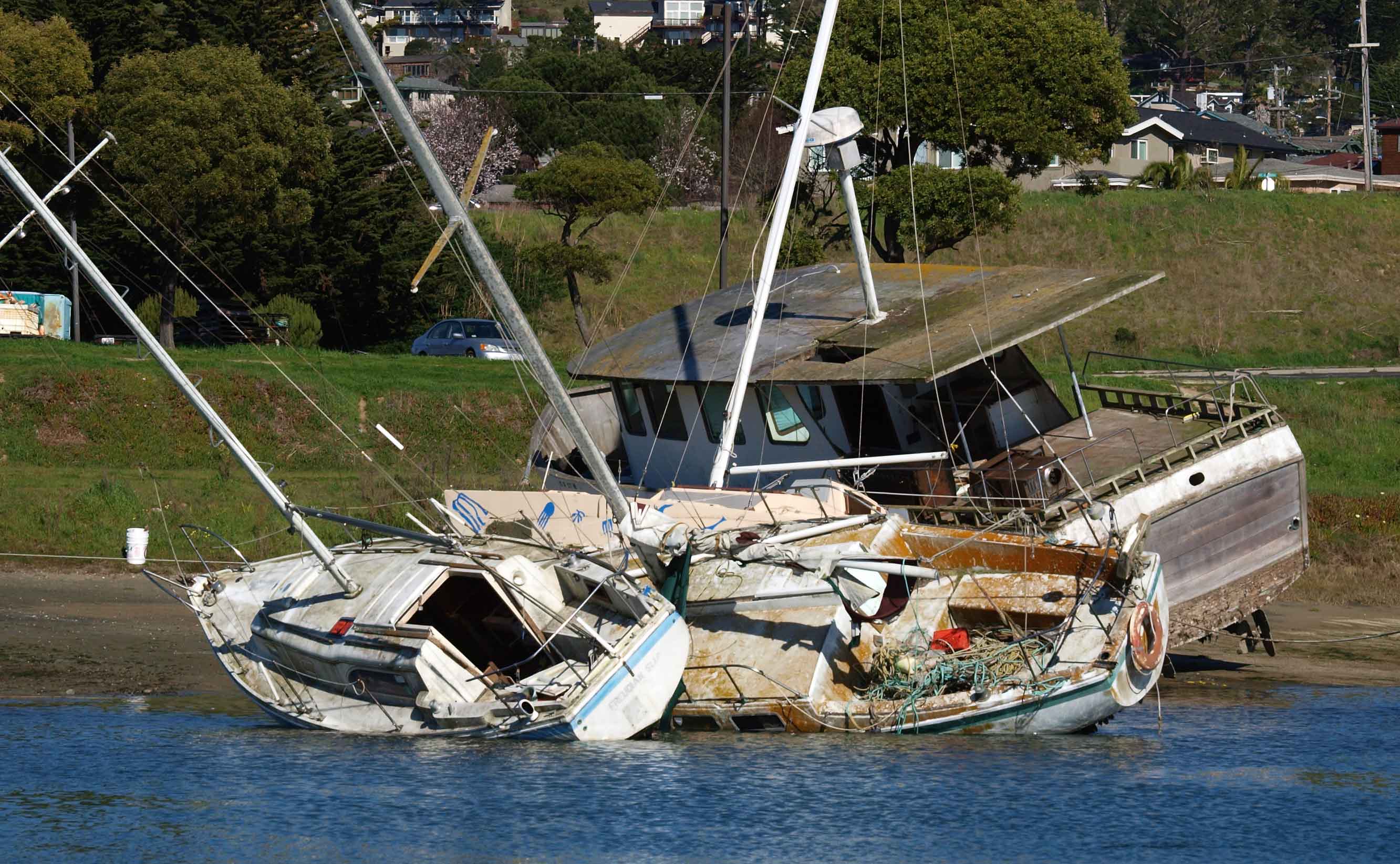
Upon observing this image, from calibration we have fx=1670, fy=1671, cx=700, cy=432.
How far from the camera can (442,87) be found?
11450 cm

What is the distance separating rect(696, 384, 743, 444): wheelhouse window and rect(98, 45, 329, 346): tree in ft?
69.8

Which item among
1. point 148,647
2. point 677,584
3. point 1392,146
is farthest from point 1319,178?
point 677,584

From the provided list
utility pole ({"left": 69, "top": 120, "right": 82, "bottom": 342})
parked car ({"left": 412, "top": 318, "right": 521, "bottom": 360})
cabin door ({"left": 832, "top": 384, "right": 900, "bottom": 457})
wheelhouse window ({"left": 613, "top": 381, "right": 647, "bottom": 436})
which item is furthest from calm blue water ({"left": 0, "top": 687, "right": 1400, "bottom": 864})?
parked car ({"left": 412, "top": 318, "right": 521, "bottom": 360})

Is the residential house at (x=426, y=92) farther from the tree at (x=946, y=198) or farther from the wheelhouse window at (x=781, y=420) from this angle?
the wheelhouse window at (x=781, y=420)

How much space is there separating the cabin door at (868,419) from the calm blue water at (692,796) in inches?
Answer: 207

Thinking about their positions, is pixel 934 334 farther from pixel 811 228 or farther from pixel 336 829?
pixel 811 228

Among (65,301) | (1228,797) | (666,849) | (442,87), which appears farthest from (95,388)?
(442,87)

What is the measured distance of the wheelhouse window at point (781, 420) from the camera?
24.5m

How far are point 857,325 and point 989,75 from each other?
22410 millimetres

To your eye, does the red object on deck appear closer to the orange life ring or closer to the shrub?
the orange life ring

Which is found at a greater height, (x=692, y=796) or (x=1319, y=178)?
(x=1319, y=178)

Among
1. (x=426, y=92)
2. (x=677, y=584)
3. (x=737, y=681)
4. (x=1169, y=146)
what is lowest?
(x=737, y=681)

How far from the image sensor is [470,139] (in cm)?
8675

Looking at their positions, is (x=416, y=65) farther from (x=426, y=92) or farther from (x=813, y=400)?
(x=813, y=400)
